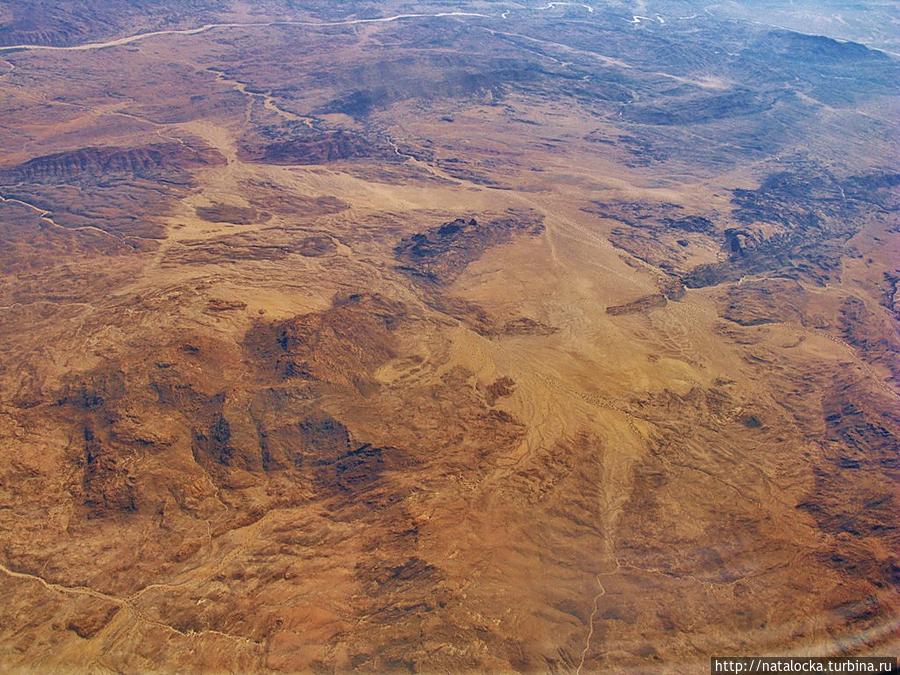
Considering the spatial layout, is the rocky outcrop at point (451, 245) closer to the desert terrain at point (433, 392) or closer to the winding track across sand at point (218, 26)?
the desert terrain at point (433, 392)

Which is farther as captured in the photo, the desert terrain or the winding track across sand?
the winding track across sand

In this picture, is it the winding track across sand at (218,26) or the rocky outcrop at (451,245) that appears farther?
the winding track across sand at (218,26)

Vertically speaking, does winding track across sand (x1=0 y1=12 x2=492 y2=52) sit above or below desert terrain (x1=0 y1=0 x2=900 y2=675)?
above

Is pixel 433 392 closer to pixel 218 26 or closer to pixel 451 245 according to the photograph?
pixel 451 245

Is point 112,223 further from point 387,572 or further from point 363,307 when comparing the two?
point 387,572

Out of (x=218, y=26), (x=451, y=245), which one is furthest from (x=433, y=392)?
(x=218, y=26)

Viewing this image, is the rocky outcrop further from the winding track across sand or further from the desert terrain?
the winding track across sand

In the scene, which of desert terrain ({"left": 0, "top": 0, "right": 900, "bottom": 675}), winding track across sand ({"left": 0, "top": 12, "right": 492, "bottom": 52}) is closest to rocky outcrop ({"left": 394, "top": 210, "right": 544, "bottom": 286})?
desert terrain ({"left": 0, "top": 0, "right": 900, "bottom": 675})

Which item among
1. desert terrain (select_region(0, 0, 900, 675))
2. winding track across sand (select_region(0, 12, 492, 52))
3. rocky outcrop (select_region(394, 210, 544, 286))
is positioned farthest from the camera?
winding track across sand (select_region(0, 12, 492, 52))

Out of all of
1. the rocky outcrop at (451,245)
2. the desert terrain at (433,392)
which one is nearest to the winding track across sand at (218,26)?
the desert terrain at (433,392)

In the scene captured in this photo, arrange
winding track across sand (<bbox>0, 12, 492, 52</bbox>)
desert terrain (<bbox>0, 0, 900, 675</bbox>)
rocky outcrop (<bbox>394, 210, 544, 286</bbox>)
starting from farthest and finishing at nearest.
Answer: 1. winding track across sand (<bbox>0, 12, 492, 52</bbox>)
2. rocky outcrop (<bbox>394, 210, 544, 286</bbox>)
3. desert terrain (<bbox>0, 0, 900, 675</bbox>)
